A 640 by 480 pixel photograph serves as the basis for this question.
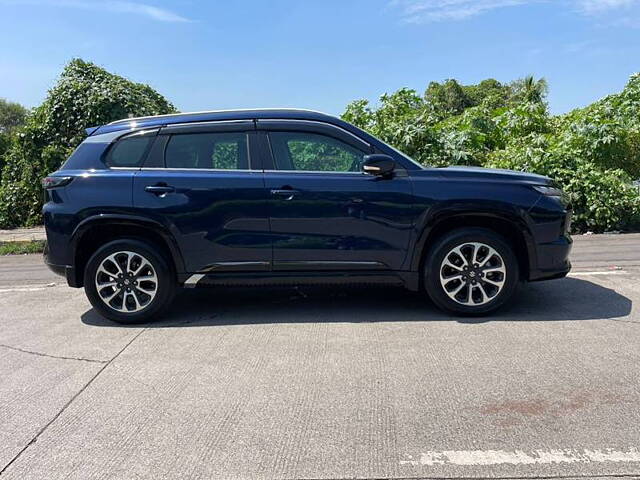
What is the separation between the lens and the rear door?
510cm

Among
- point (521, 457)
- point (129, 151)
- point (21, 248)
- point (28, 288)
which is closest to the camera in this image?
point (521, 457)

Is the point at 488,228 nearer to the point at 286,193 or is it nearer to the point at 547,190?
the point at 547,190

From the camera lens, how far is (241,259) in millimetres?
5191

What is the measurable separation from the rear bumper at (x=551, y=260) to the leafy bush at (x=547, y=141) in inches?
206

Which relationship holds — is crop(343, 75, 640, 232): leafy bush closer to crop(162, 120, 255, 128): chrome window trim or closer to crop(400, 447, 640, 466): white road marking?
crop(162, 120, 255, 128): chrome window trim

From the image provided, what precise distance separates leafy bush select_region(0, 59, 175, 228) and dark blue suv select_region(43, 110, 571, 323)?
27.4ft

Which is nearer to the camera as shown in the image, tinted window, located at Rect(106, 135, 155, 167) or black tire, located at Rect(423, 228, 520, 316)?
black tire, located at Rect(423, 228, 520, 316)

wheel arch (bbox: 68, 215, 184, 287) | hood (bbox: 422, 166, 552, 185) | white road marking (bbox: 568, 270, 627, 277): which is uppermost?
hood (bbox: 422, 166, 552, 185)

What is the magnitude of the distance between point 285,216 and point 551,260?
249cm

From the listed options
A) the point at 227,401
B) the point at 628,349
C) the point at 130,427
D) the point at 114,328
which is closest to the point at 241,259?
the point at 114,328

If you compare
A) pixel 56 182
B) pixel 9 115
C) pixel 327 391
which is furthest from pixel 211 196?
pixel 9 115

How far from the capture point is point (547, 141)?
1121 cm

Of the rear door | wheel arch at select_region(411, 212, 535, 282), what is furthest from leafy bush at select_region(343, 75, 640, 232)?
the rear door

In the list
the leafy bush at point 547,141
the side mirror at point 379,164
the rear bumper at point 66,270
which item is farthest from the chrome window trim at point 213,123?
the leafy bush at point 547,141
